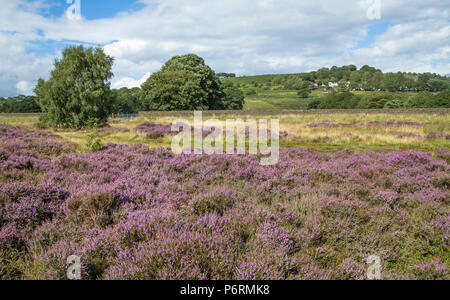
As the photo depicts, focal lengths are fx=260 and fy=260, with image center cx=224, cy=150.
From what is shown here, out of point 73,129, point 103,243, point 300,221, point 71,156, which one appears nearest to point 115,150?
point 71,156

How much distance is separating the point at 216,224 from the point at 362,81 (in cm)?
15974

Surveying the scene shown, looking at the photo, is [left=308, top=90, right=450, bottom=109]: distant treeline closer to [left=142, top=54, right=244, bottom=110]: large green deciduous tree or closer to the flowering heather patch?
[left=142, top=54, right=244, bottom=110]: large green deciduous tree

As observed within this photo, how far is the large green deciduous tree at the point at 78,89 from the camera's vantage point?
24.8 metres

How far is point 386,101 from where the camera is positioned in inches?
2950

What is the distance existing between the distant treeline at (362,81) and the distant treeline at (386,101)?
1992 inches

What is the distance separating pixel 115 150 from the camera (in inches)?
390

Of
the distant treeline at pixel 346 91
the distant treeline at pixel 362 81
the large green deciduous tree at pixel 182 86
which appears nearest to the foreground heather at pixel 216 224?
the distant treeline at pixel 346 91

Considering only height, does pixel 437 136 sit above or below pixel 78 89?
below

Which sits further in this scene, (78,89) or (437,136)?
(78,89)

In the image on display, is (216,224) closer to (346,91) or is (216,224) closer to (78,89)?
(78,89)

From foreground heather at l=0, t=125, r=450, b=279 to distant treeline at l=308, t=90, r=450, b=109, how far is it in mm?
73442

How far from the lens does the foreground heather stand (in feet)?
9.41

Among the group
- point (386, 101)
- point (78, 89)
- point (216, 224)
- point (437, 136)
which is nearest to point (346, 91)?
point (386, 101)
